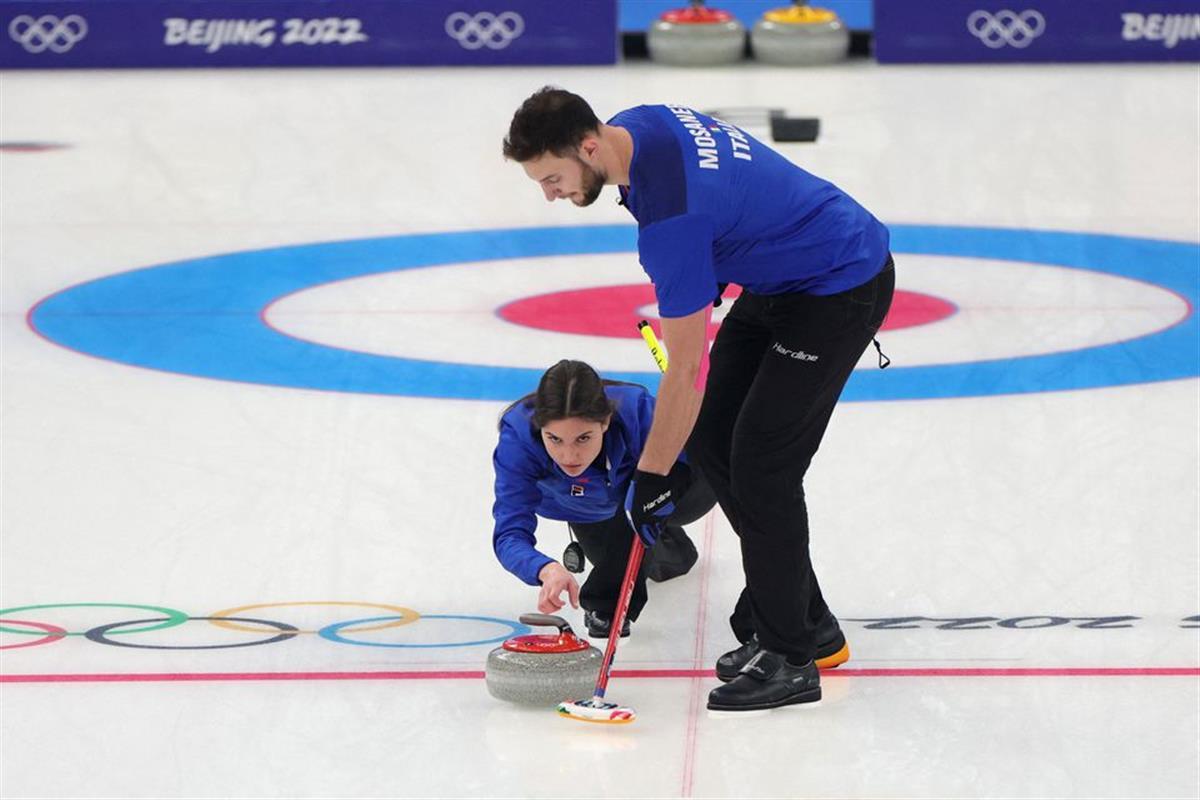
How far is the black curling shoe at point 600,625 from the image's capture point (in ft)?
16.4

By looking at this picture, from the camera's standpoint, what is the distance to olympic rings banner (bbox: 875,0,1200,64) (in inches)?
611

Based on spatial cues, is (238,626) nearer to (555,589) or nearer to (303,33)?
(555,589)

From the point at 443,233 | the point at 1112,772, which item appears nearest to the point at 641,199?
the point at 1112,772

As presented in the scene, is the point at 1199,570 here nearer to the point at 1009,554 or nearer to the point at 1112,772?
the point at 1009,554

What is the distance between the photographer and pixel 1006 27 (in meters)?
15.7

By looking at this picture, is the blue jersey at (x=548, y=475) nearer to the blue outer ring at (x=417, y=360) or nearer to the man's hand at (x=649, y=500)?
the man's hand at (x=649, y=500)

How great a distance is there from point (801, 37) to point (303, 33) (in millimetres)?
3910

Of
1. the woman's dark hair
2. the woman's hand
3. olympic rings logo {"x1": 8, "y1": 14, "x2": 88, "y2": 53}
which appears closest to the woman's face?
the woman's dark hair

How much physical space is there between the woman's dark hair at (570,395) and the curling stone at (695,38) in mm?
11631

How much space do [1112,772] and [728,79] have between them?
37.9 ft

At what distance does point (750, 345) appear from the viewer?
4590 mm

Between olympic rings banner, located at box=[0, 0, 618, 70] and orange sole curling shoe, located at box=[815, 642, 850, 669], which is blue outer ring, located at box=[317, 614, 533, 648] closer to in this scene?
orange sole curling shoe, located at box=[815, 642, 850, 669]

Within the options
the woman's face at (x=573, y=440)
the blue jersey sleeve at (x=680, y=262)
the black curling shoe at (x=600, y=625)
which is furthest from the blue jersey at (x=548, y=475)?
the blue jersey sleeve at (x=680, y=262)

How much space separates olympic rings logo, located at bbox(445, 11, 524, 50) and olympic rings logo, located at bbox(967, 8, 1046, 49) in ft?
11.6
